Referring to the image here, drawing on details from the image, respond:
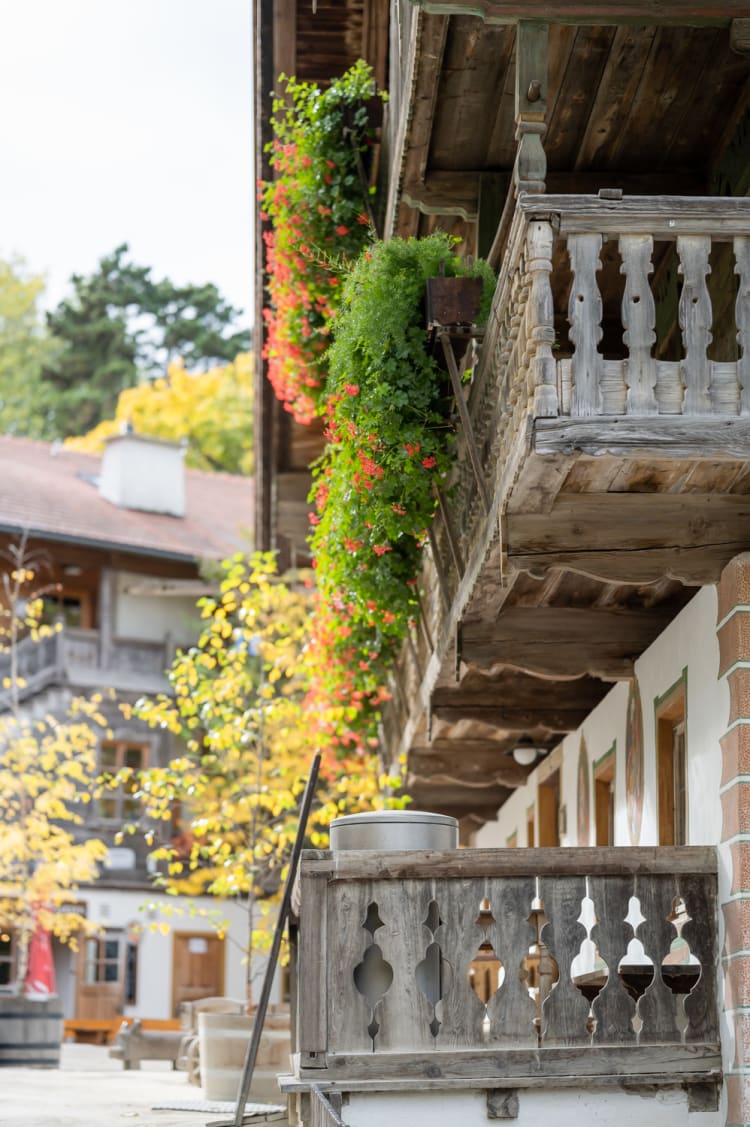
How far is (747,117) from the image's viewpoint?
9.75m

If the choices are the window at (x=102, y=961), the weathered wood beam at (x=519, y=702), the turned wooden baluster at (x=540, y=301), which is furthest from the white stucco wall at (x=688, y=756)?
the window at (x=102, y=961)

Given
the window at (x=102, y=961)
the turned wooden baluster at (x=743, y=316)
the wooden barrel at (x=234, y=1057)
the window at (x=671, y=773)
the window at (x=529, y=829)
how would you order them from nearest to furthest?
the turned wooden baluster at (x=743, y=316) < the window at (x=671, y=773) < the wooden barrel at (x=234, y=1057) < the window at (x=529, y=829) < the window at (x=102, y=961)

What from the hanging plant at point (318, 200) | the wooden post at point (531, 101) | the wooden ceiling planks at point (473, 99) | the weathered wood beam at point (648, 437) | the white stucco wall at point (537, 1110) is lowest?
the white stucco wall at point (537, 1110)

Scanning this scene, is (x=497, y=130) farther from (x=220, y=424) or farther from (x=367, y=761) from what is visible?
(x=220, y=424)

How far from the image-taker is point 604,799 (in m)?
13.2

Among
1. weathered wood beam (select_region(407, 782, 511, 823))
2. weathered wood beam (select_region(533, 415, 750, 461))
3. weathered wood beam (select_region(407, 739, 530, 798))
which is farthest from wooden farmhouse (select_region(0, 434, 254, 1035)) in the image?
weathered wood beam (select_region(533, 415, 750, 461))

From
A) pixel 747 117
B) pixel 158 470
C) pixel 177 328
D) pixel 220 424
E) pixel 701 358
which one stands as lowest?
pixel 701 358

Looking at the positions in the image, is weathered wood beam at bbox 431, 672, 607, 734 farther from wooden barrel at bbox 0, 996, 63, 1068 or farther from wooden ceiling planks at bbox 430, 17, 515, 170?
wooden barrel at bbox 0, 996, 63, 1068

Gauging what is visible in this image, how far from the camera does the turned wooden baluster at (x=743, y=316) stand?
24.2ft

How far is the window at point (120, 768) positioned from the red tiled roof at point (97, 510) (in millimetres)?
4153

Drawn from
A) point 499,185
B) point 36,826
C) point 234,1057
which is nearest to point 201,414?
point 36,826

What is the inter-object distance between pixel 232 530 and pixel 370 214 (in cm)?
2890

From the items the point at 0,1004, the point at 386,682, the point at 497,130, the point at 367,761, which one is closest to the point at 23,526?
the point at 0,1004

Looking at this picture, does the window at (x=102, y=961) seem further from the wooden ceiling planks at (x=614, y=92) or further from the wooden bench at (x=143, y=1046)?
the wooden ceiling planks at (x=614, y=92)
